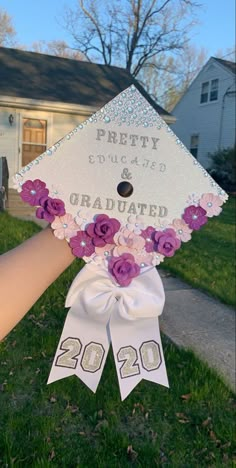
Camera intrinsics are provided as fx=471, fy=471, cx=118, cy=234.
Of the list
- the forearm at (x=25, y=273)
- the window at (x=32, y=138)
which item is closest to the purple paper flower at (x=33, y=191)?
the forearm at (x=25, y=273)

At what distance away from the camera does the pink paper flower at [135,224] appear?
1.25 meters

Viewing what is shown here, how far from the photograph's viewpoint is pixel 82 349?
1.30 metres

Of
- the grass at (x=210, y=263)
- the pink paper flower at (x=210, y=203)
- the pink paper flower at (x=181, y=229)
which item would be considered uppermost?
the pink paper flower at (x=210, y=203)

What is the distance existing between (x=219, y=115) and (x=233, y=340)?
66.2ft

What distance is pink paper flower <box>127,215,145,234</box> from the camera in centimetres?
125

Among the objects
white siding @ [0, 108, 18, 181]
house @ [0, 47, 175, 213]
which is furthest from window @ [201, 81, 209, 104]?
white siding @ [0, 108, 18, 181]

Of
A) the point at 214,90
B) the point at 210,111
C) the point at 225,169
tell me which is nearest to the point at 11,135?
the point at 225,169

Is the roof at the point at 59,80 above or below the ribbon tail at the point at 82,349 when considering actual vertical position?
above

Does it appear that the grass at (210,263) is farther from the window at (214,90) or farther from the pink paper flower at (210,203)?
the window at (214,90)

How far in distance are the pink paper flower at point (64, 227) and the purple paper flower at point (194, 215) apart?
12.0 inches

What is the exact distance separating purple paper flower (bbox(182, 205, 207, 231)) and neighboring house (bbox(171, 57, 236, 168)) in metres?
21.2

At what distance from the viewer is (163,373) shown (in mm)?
1335

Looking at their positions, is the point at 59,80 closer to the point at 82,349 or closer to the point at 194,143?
the point at 194,143

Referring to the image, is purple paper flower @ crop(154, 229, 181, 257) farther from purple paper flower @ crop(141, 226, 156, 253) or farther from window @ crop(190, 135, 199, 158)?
window @ crop(190, 135, 199, 158)
